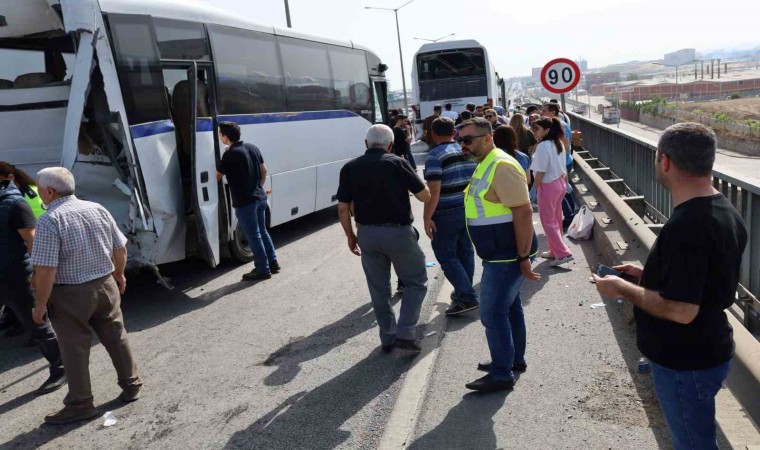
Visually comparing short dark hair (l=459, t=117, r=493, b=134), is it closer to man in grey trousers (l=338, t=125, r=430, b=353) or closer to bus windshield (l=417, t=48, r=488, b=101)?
man in grey trousers (l=338, t=125, r=430, b=353)

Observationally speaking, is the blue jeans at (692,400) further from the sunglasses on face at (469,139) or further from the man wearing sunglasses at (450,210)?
the man wearing sunglasses at (450,210)

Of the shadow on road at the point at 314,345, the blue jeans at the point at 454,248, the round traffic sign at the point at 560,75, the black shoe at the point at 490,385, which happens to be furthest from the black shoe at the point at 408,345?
the round traffic sign at the point at 560,75

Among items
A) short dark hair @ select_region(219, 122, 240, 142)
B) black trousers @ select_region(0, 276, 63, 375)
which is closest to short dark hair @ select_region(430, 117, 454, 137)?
short dark hair @ select_region(219, 122, 240, 142)

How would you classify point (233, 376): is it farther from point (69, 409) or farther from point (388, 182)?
point (388, 182)

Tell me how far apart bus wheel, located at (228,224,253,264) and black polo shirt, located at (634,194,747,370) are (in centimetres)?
732

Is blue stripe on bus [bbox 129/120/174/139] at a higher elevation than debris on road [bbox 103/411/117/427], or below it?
higher

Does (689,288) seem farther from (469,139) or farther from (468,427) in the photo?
(469,139)

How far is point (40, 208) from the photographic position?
631 centimetres

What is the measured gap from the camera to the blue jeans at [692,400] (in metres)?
2.75

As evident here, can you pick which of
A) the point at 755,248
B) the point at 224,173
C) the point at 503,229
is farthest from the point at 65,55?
the point at 755,248

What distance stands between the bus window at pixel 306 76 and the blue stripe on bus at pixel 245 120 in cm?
12

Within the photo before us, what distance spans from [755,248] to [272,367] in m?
Answer: 3.75

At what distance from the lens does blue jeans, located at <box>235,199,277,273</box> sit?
337 inches

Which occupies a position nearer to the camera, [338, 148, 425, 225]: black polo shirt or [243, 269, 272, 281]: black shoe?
[338, 148, 425, 225]: black polo shirt
